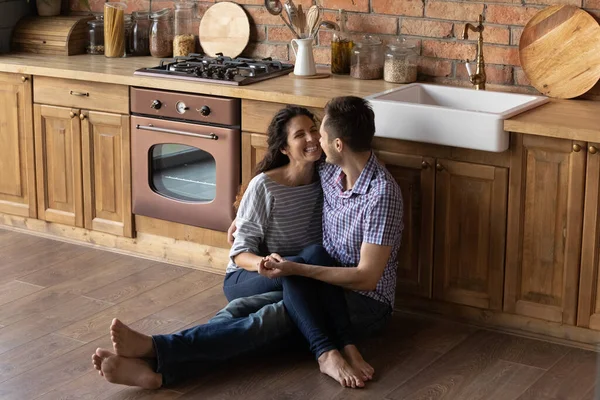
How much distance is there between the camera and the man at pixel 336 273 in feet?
11.1

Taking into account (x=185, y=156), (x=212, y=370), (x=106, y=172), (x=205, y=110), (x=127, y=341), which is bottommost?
(x=212, y=370)

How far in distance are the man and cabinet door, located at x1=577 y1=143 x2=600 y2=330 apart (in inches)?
26.3

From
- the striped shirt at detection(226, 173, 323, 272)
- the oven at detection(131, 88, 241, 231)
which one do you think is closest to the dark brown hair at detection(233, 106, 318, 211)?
the striped shirt at detection(226, 173, 323, 272)

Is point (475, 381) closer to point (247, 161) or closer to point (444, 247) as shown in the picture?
point (444, 247)

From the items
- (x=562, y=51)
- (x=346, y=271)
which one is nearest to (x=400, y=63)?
(x=562, y=51)

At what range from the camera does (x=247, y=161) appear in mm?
4320

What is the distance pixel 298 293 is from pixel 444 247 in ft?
2.28

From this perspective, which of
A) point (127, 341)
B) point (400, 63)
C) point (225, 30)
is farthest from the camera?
point (225, 30)

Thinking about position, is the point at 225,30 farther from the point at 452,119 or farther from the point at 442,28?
the point at 452,119

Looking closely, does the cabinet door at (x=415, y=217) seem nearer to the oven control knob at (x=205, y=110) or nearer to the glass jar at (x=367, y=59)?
the glass jar at (x=367, y=59)

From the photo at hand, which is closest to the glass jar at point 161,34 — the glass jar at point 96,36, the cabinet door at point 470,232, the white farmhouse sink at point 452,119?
the glass jar at point 96,36

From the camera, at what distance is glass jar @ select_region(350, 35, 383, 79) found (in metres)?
4.48

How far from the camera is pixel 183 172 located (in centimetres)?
453

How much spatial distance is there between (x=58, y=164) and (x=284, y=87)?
1.30m
